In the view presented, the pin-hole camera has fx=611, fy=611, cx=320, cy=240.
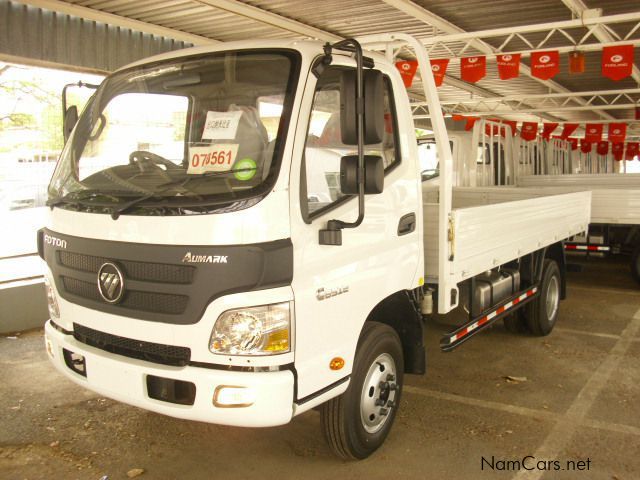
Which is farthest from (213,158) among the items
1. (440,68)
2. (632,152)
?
(632,152)

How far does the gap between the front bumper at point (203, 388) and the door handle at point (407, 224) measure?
46.4 inches

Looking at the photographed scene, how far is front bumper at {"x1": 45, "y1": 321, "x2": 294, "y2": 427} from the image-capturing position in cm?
268

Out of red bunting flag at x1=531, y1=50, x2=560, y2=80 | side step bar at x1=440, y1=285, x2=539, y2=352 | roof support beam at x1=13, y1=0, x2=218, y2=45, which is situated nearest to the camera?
side step bar at x1=440, y1=285, x2=539, y2=352

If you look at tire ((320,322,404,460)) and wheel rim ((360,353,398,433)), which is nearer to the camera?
tire ((320,322,404,460))

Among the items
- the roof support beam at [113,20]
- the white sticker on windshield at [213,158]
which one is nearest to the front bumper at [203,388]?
the white sticker on windshield at [213,158]

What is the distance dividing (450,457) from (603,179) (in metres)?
9.62

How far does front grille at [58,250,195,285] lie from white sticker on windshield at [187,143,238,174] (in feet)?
1.58

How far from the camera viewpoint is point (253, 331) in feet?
8.82

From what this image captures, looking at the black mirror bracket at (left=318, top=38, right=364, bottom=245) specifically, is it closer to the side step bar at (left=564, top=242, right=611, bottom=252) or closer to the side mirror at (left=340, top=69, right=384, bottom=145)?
the side mirror at (left=340, top=69, right=384, bottom=145)

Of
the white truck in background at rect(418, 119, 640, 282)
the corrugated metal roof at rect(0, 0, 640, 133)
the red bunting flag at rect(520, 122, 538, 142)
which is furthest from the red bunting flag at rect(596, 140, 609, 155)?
the corrugated metal roof at rect(0, 0, 640, 133)

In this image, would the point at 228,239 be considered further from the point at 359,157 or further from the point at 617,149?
the point at 617,149

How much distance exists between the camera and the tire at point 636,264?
885cm

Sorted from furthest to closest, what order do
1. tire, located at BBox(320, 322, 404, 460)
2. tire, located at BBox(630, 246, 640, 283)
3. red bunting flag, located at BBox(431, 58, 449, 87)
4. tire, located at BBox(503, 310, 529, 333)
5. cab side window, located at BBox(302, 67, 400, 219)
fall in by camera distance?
red bunting flag, located at BBox(431, 58, 449, 87) < tire, located at BBox(630, 246, 640, 283) < tire, located at BBox(503, 310, 529, 333) < tire, located at BBox(320, 322, 404, 460) < cab side window, located at BBox(302, 67, 400, 219)

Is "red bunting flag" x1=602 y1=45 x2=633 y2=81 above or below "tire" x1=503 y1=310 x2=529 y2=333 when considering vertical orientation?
above
